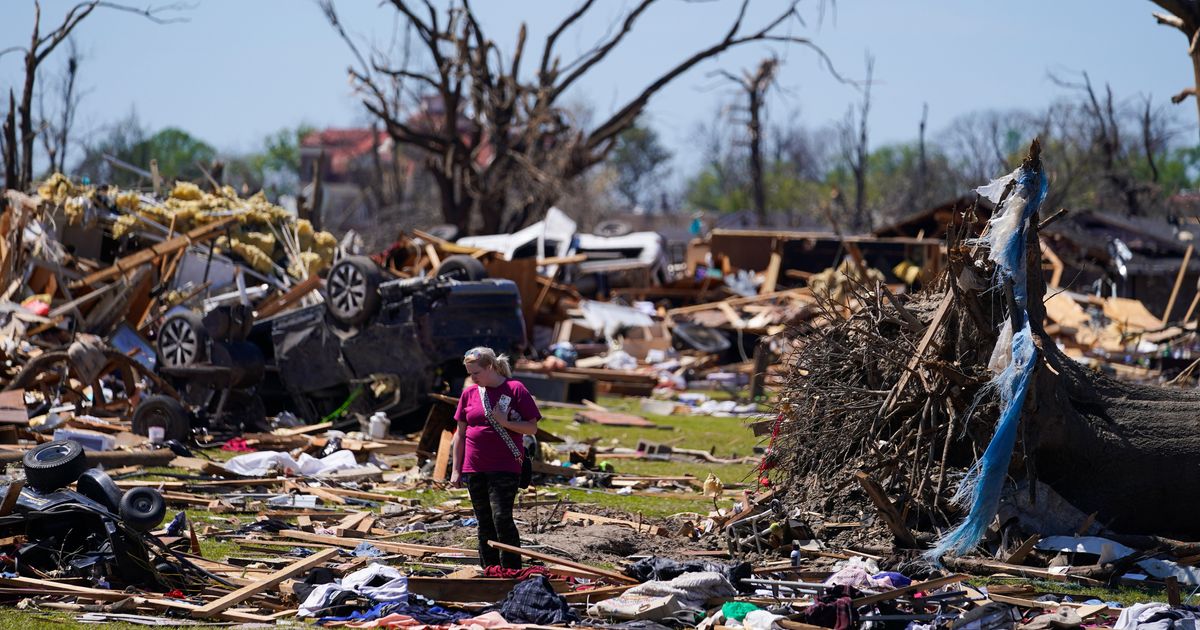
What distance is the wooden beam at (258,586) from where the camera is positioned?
7.05m

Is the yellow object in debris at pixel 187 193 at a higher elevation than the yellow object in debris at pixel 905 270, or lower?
higher

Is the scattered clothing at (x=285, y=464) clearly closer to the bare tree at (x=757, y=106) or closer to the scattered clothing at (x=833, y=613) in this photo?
the scattered clothing at (x=833, y=613)

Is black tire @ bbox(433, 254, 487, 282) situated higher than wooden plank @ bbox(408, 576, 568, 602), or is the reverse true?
black tire @ bbox(433, 254, 487, 282)

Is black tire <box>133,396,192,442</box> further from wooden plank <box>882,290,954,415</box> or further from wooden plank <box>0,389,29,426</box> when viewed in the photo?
wooden plank <box>882,290,954,415</box>

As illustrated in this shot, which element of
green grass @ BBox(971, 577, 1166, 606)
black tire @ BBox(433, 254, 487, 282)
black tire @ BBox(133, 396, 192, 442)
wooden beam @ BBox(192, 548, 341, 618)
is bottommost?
green grass @ BBox(971, 577, 1166, 606)

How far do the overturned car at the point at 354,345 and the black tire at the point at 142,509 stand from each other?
7.94 meters

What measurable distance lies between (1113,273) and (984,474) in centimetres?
2891

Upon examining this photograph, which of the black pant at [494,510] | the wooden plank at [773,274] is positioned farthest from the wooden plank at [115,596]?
the wooden plank at [773,274]

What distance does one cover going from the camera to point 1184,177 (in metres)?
96.2

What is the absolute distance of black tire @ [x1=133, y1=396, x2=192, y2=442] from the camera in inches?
576

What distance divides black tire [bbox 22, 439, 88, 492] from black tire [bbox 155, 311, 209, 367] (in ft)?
26.2

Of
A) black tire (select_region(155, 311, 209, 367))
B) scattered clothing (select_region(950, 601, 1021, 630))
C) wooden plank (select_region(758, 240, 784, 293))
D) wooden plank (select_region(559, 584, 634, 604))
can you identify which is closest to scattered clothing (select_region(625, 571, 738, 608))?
wooden plank (select_region(559, 584, 634, 604))

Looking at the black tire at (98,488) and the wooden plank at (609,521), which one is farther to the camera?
the wooden plank at (609,521)

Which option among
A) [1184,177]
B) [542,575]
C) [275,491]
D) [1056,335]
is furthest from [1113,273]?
[1184,177]
